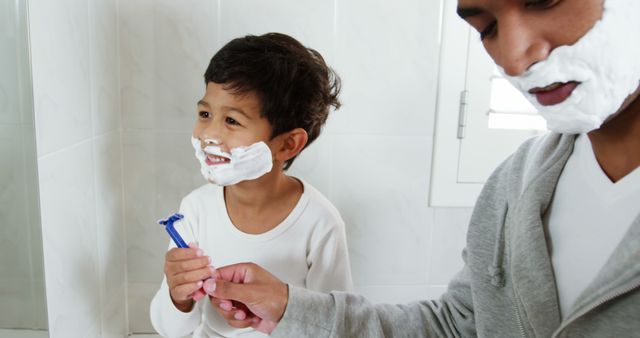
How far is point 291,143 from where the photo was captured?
0.92 metres

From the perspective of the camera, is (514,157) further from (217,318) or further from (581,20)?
(217,318)

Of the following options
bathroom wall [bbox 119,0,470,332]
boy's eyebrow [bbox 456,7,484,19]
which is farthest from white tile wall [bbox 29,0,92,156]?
boy's eyebrow [bbox 456,7,484,19]

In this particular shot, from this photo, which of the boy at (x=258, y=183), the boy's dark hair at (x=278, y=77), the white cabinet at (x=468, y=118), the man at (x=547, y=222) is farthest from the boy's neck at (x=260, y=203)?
the white cabinet at (x=468, y=118)

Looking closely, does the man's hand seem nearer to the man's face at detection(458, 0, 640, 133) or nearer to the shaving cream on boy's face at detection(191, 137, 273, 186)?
the shaving cream on boy's face at detection(191, 137, 273, 186)

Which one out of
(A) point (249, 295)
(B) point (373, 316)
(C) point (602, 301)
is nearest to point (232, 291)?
(A) point (249, 295)

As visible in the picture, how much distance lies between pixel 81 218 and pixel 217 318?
29 cm

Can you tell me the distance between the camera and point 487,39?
54 centimetres

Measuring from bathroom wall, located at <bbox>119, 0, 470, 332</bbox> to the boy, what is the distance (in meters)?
0.20

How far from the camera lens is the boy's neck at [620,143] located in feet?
1.79

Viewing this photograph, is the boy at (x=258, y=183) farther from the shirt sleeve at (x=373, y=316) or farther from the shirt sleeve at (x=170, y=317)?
the shirt sleeve at (x=373, y=316)

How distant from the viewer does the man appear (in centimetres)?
50

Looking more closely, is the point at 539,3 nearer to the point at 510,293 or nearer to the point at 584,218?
the point at 584,218

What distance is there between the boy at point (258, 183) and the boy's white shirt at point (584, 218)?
414 mm

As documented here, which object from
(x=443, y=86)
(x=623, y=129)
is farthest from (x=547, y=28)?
(x=443, y=86)
